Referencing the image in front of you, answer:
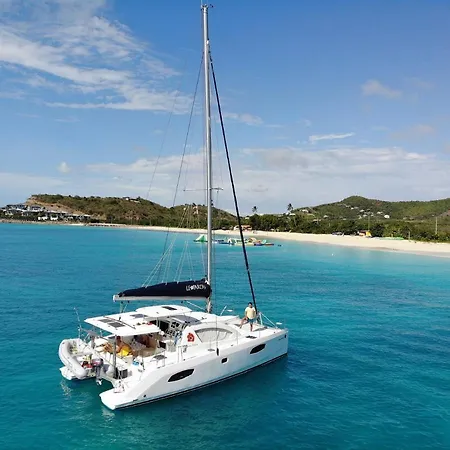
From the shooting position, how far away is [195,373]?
1619 cm

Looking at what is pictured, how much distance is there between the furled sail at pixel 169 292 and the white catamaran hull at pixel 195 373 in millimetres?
3085

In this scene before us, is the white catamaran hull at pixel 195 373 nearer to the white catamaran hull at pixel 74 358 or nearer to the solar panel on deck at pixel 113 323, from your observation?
the white catamaran hull at pixel 74 358

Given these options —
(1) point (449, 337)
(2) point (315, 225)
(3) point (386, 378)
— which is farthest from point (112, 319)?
(2) point (315, 225)

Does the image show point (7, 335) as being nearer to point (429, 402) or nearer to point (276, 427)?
Answer: point (276, 427)

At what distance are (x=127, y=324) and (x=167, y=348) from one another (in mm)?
1804

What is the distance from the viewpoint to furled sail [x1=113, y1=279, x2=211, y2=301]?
17.9 metres

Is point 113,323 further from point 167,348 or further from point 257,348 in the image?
point 257,348

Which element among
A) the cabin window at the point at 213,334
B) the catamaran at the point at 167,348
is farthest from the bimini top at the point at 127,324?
the cabin window at the point at 213,334

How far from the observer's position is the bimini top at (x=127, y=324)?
16277 millimetres

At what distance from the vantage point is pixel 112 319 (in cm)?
1764

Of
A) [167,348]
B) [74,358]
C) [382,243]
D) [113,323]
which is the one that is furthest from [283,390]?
[382,243]

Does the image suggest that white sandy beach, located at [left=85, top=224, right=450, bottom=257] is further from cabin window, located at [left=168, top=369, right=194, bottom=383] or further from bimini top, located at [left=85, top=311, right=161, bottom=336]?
cabin window, located at [left=168, top=369, right=194, bottom=383]

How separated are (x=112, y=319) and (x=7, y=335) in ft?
28.7

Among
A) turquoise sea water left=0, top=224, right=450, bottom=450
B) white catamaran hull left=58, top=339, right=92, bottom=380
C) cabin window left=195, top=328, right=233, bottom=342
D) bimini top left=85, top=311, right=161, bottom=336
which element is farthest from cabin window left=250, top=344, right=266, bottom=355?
white catamaran hull left=58, top=339, right=92, bottom=380
